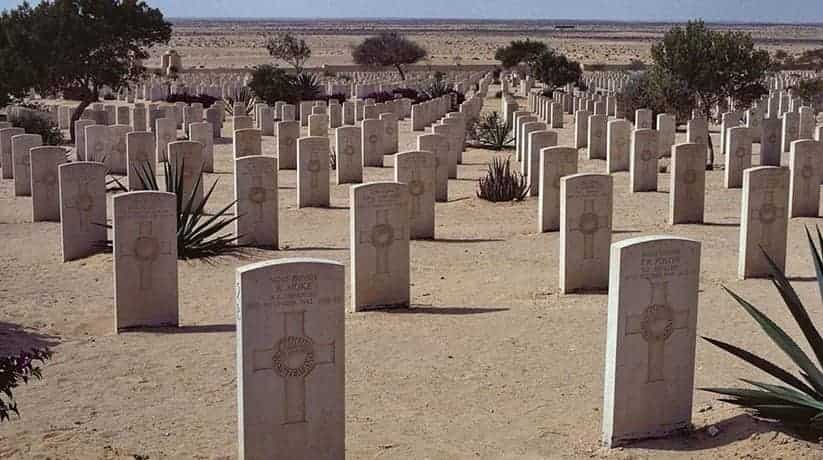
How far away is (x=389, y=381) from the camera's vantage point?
26.9 feet

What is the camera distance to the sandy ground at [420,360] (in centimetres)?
677

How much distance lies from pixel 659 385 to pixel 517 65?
68987 mm

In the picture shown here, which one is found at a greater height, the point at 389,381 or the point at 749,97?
the point at 749,97

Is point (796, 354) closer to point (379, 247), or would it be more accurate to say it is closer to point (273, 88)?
point (379, 247)

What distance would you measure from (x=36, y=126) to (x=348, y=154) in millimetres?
10266

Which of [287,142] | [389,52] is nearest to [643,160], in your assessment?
[287,142]

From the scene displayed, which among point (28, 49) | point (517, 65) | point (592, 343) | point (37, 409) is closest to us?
point (37, 409)

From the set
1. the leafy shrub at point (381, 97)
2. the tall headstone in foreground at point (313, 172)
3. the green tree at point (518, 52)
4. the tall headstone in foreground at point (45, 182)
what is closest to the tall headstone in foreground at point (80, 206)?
the tall headstone in foreground at point (45, 182)

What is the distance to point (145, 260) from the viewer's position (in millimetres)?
10102

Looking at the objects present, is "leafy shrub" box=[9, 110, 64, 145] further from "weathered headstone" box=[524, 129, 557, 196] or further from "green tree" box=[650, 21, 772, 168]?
"green tree" box=[650, 21, 772, 168]

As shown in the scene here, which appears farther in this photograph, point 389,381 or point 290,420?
point 389,381

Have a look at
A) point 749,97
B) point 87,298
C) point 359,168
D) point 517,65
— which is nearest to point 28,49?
point 359,168

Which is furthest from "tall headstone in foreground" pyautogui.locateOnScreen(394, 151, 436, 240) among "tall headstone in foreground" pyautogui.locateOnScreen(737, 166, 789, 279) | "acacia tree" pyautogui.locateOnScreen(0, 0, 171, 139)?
"acacia tree" pyautogui.locateOnScreen(0, 0, 171, 139)

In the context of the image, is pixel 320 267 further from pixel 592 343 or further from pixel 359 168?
pixel 359 168
